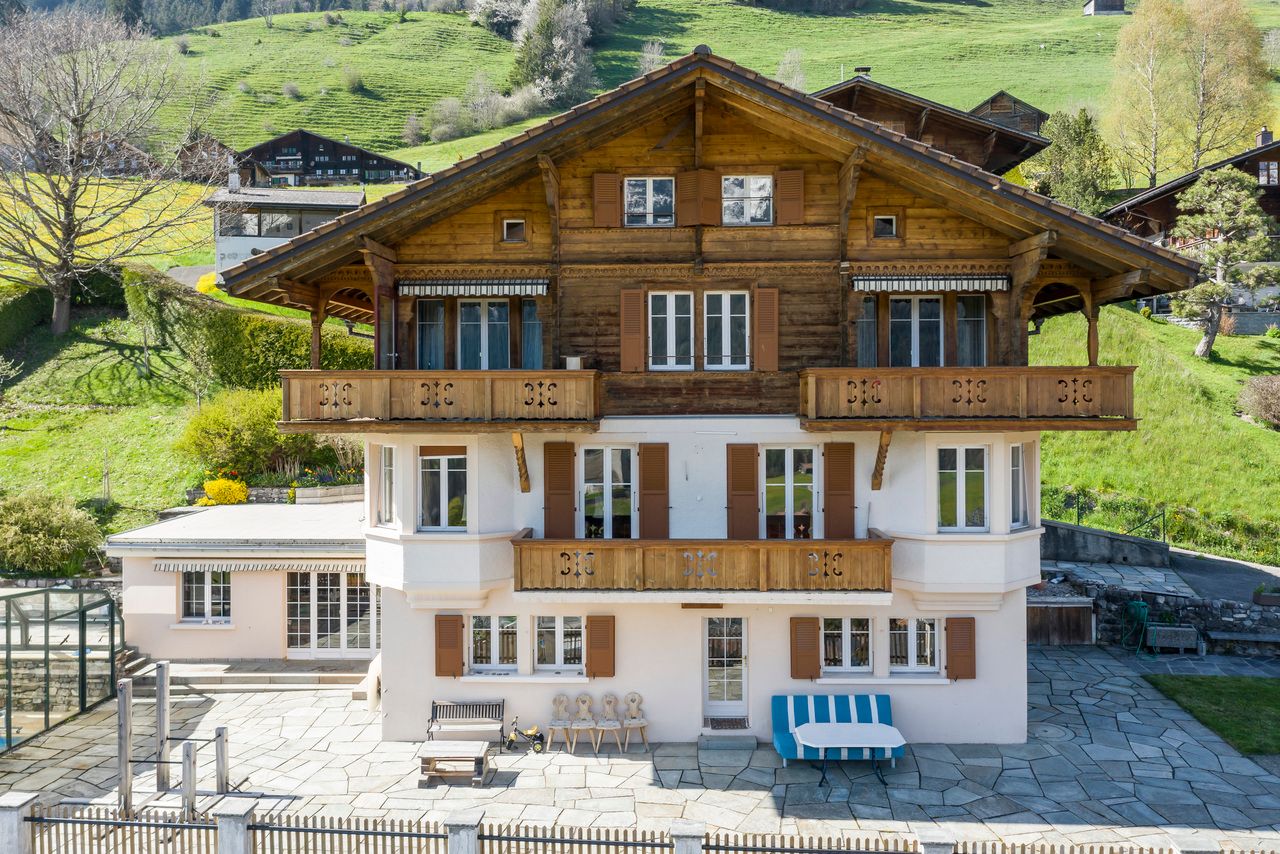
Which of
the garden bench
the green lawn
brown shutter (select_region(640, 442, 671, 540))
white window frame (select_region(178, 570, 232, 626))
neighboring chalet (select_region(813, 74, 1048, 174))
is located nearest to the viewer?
the green lawn

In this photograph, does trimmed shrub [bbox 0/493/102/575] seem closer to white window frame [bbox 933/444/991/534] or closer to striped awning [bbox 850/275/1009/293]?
striped awning [bbox 850/275/1009/293]

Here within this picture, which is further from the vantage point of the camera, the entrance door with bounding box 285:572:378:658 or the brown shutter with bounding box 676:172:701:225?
the entrance door with bounding box 285:572:378:658

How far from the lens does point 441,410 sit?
50.7ft

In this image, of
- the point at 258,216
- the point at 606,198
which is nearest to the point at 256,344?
the point at 258,216

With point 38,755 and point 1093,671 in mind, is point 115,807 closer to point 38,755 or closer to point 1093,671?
point 38,755

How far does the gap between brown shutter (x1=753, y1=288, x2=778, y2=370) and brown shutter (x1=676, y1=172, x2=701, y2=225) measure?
1.95 m

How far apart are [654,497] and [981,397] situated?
252 inches

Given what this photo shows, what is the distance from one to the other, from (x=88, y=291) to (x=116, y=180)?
10.5 m

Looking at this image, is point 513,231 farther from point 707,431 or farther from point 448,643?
point 448,643

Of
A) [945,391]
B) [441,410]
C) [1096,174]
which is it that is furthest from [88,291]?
[1096,174]

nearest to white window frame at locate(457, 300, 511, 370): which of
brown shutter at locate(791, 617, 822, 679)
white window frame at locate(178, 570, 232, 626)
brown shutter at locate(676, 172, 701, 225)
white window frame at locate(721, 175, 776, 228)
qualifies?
brown shutter at locate(676, 172, 701, 225)

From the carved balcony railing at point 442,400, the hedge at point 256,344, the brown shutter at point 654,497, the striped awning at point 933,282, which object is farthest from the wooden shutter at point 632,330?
the hedge at point 256,344

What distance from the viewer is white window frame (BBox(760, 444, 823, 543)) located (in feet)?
55.1

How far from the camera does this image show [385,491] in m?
17.1
